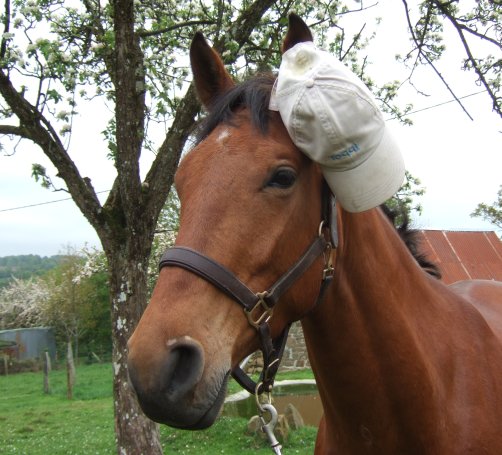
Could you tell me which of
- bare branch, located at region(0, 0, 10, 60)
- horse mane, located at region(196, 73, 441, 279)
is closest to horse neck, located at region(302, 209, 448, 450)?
horse mane, located at region(196, 73, 441, 279)

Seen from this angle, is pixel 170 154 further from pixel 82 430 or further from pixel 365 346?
pixel 82 430

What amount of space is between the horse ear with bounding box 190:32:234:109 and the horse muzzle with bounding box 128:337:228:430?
3.75ft

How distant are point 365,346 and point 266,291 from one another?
0.56 m

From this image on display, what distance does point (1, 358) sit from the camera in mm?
26812

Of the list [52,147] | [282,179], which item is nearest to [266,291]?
[282,179]

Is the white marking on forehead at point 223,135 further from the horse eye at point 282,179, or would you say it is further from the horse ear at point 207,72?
the horse ear at point 207,72

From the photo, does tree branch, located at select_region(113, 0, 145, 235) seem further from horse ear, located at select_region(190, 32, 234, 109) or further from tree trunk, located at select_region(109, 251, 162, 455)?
horse ear, located at select_region(190, 32, 234, 109)

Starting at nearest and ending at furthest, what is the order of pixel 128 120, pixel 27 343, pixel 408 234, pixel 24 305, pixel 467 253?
pixel 408 234 → pixel 128 120 → pixel 467 253 → pixel 27 343 → pixel 24 305

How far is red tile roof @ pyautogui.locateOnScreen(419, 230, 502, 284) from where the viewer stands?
17.0 meters

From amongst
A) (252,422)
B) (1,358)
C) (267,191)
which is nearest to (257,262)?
(267,191)

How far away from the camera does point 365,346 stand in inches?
82.6

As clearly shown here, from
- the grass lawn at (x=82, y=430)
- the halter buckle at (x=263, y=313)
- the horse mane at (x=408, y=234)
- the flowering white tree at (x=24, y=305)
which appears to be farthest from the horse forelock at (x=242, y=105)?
the flowering white tree at (x=24, y=305)

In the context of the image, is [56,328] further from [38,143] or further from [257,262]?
[257,262]

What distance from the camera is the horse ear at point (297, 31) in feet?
6.53
